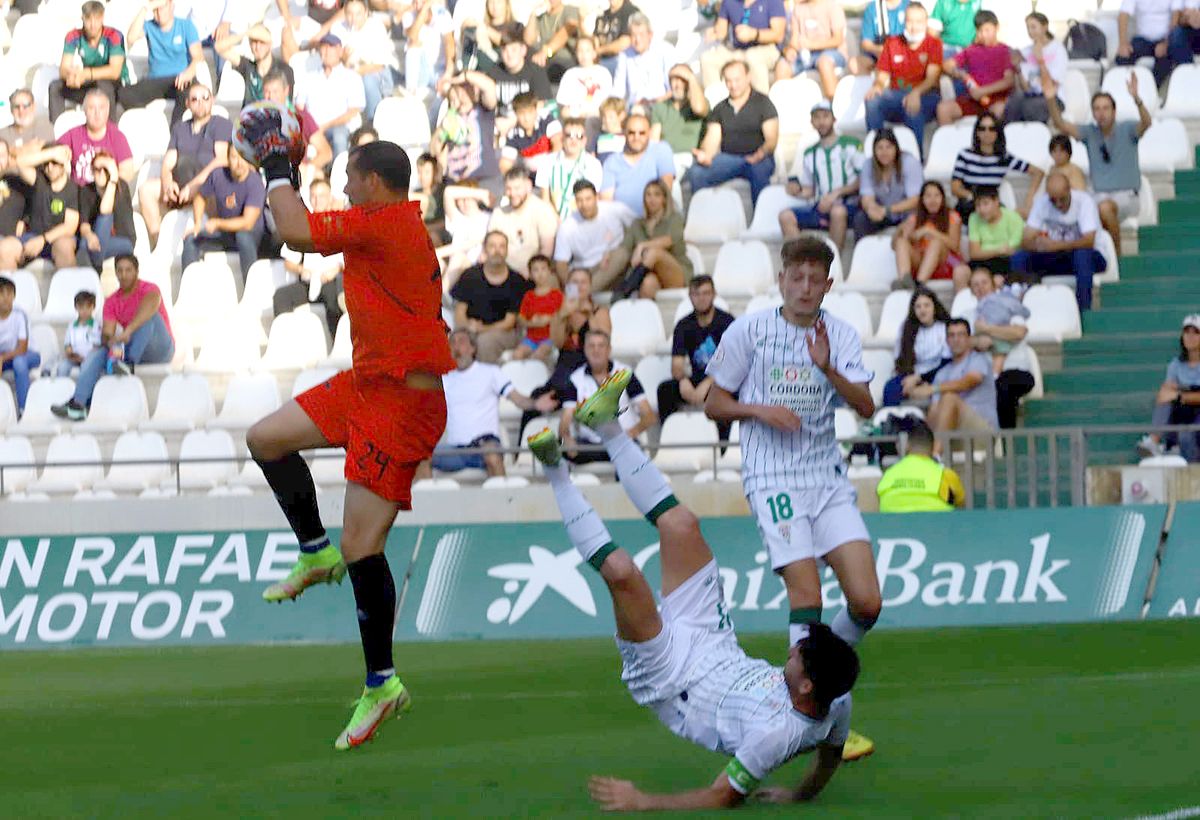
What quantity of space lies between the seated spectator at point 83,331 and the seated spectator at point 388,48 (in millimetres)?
3677

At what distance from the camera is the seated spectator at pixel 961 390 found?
50.0 feet

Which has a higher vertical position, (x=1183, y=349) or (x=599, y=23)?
(x=599, y=23)

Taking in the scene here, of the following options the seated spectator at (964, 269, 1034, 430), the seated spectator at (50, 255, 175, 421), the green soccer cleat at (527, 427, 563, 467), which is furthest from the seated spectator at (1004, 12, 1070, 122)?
the green soccer cleat at (527, 427, 563, 467)

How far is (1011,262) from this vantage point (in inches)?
669

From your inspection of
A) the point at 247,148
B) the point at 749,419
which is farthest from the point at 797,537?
the point at 247,148

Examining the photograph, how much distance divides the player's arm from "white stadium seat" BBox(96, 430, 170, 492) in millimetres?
11001

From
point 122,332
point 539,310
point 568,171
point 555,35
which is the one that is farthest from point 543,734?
point 555,35

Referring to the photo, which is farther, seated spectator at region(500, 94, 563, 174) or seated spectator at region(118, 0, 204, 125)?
seated spectator at region(118, 0, 204, 125)

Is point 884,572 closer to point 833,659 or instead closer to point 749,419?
point 749,419

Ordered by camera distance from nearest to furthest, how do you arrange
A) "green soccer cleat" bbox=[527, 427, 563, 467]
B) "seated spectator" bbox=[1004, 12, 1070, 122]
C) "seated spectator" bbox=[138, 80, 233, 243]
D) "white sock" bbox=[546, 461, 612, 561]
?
"white sock" bbox=[546, 461, 612, 561] < "green soccer cleat" bbox=[527, 427, 563, 467] < "seated spectator" bbox=[1004, 12, 1070, 122] < "seated spectator" bbox=[138, 80, 233, 243]

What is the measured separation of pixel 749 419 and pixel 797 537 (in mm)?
494

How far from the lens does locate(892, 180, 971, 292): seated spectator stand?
17.0 meters

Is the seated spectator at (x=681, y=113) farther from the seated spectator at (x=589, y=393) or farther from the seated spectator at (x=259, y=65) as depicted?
the seated spectator at (x=259, y=65)

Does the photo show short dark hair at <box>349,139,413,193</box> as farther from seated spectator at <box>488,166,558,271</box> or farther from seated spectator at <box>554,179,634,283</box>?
seated spectator at <box>488,166,558,271</box>
